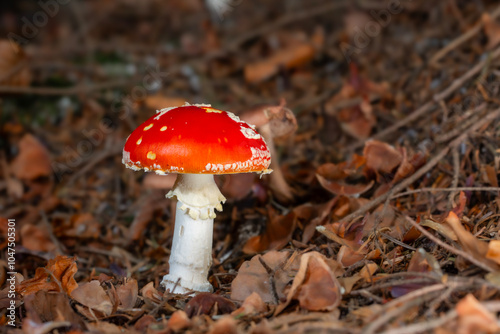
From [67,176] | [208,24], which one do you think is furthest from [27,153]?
[208,24]

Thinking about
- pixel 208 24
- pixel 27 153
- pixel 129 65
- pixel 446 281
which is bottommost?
pixel 27 153

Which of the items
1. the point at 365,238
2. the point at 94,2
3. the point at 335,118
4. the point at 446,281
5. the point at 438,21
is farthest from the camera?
the point at 94,2

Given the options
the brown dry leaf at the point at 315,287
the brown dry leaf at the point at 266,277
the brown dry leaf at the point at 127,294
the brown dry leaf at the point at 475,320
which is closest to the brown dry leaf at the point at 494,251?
the brown dry leaf at the point at 475,320

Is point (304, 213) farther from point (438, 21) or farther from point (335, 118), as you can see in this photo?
point (438, 21)

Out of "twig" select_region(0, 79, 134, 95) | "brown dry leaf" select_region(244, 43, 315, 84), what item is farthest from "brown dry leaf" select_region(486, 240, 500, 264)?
"twig" select_region(0, 79, 134, 95)

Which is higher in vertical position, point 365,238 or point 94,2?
point 94,2
